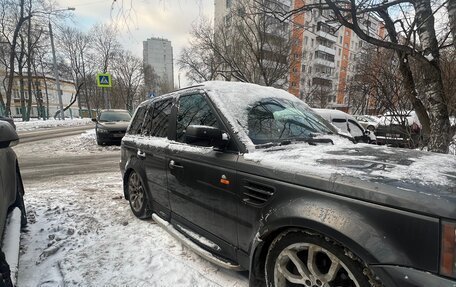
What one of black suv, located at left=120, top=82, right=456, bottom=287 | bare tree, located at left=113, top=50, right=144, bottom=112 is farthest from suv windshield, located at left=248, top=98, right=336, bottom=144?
bare tree, located at left=113, top=50, right=144, bottom=112

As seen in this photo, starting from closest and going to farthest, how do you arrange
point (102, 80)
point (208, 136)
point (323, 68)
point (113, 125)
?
point (208, 136)
point (113, 125)
point (102, 80)
point (323, 68)

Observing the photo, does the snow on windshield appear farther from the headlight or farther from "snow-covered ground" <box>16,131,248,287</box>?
"snow-covered ground" <box>16,131,248,287</box>

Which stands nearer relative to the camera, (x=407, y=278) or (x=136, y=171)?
(x=407, y=278)

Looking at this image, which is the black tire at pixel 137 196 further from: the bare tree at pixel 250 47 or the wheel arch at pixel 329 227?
the bare tree at pixel 250 47

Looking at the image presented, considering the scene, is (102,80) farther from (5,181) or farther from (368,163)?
(368,163)

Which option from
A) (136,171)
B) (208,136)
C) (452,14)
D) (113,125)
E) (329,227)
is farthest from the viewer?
(113,125)

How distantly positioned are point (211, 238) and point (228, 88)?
1.49 meters

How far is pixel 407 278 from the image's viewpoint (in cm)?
129

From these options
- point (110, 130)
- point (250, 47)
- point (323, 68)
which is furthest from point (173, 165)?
point (323, 68)

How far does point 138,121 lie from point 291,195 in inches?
124

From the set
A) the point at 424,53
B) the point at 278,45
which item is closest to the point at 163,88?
the point at 278,45

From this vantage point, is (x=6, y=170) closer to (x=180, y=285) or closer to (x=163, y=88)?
(x=180, y=285)

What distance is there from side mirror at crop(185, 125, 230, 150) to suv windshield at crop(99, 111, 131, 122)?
39.3 feet

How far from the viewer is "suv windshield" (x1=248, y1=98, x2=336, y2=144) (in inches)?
95.3
